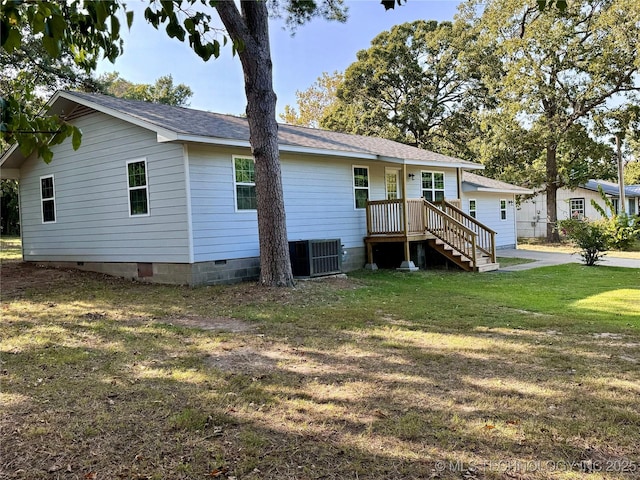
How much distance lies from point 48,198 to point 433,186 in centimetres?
1172

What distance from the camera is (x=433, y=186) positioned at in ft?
54.1

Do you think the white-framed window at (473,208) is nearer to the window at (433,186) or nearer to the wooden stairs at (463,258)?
the window at (433,186)

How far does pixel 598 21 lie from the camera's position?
837 inches

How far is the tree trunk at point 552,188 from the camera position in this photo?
2480 cm

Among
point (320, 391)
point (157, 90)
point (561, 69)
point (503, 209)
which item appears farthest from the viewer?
point (157, 90)

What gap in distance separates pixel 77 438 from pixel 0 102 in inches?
86.5

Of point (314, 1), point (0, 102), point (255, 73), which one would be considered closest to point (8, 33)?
point (0, 102)

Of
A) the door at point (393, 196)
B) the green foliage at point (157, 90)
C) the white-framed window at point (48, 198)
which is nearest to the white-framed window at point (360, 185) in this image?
the door at point (393, 196)

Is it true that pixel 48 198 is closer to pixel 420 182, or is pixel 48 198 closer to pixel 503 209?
pixel 420 182

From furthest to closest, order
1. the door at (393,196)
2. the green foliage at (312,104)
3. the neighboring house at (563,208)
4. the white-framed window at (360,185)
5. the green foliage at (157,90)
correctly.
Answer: the green foliage at (312,104) → the neighboring house at (563,208) → the green foliage at (157,90) → the white-framed window at (360,185) → the door at (393,196)

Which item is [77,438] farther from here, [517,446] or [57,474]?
[517,446]

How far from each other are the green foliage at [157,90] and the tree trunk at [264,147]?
73.7 feet

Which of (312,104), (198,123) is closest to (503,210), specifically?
(198,123)

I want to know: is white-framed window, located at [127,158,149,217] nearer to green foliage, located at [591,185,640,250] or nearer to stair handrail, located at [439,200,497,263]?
stair handrail, located at [439,200,497,263]
